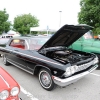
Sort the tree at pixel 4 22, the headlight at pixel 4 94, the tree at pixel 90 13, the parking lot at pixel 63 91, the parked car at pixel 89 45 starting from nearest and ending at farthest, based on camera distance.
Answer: the headlight at pixel 4 94 → the parking lot at pixel 63 91 → the parked car at pixel 89 45 → the tree at pixel 90 13 → the tree at pixel 4 22

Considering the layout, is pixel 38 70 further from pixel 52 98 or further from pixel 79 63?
pixel 79 63

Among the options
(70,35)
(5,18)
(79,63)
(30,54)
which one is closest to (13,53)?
(30,54)

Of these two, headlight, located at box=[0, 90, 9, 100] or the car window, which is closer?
headlight, located at box=[0, 90, 9, 100]

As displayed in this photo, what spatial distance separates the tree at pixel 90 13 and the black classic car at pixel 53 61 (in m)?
9.75

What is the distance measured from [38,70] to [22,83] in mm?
750

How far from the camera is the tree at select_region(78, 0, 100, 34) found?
41.8 ft

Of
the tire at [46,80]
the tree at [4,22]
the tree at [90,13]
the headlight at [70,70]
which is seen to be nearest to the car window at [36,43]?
the tire at [46,80]

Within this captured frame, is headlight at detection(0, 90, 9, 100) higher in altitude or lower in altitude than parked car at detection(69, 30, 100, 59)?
lower

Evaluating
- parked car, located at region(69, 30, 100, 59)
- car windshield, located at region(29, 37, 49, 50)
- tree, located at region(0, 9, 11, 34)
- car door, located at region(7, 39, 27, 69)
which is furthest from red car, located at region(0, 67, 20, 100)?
tree, located at region(0, 9, 11, 34)

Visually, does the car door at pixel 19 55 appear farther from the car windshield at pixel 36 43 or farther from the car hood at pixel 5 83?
the car hood at pixel 5 83

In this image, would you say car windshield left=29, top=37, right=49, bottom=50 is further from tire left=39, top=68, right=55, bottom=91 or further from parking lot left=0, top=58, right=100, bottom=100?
parking lot left=0, top=58, right=100, bottom=100

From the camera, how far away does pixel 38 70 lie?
11.9 ft

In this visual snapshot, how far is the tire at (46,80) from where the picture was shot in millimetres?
3217

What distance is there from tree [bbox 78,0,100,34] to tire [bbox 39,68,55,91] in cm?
1130
